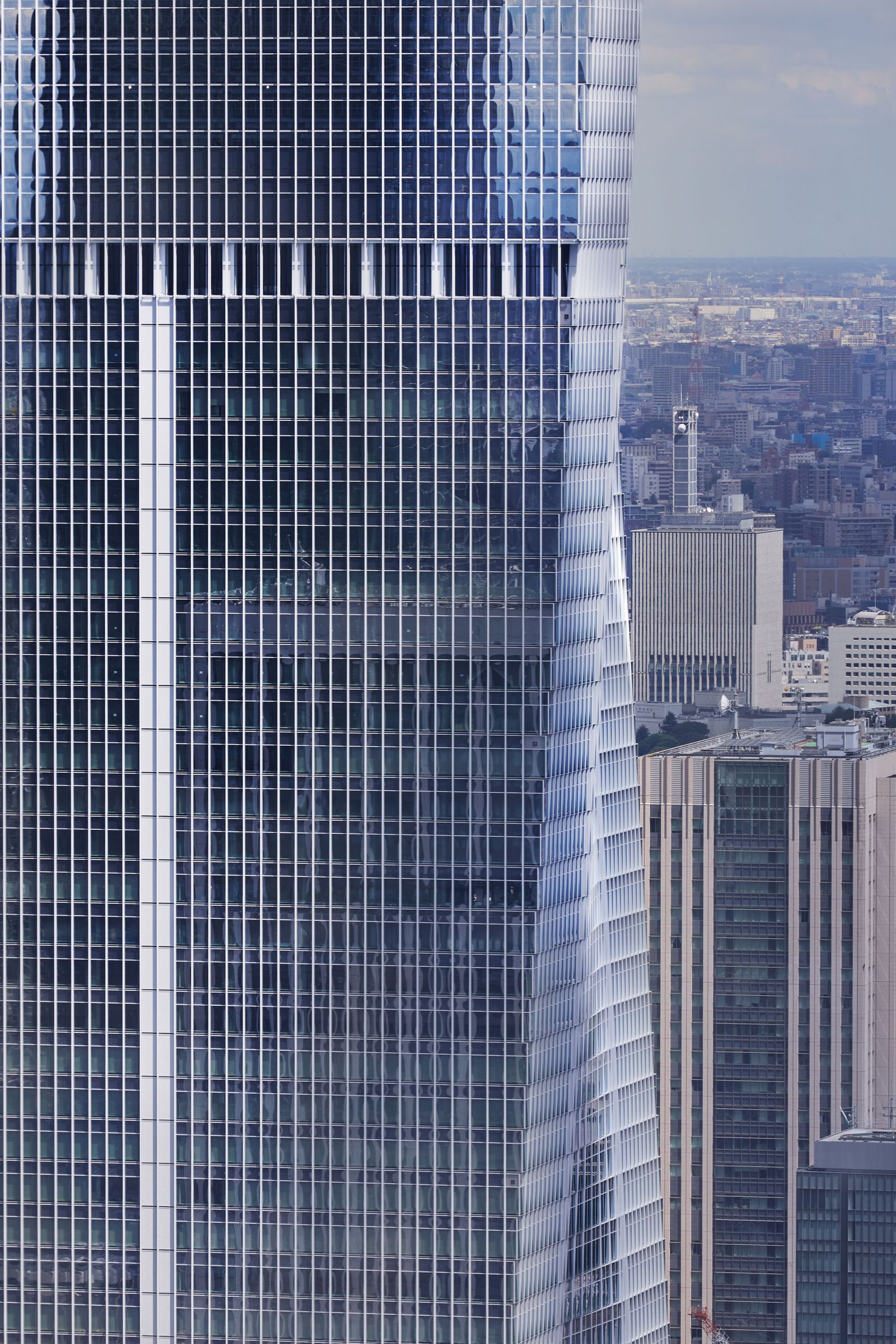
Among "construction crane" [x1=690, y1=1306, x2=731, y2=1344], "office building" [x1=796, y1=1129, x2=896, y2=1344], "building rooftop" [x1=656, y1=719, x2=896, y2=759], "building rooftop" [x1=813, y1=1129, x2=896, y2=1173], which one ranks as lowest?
"construction crane" [x1=690, y1=1306, x2=731, y2=1344]

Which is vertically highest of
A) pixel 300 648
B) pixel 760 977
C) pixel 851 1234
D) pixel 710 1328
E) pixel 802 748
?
pixel 300 648

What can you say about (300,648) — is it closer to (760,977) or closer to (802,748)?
(760,977)

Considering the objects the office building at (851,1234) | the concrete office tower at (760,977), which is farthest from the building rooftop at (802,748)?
the office building at (851,1234)

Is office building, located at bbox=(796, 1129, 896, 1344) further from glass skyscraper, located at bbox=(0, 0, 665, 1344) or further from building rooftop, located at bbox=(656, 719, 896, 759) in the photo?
building rooftop, located at bbox=(656, 719, 896, 759)

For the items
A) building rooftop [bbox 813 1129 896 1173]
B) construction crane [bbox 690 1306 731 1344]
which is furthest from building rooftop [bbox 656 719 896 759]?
building rooftop [bbox 813 1129 896 1173]

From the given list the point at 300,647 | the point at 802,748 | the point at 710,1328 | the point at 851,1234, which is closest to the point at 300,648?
the point at 300,647

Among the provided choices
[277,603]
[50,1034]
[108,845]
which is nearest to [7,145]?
[277,603]

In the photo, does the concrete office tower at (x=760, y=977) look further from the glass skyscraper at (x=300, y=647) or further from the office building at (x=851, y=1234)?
the glass skyscraper at (x=300, y=647)
